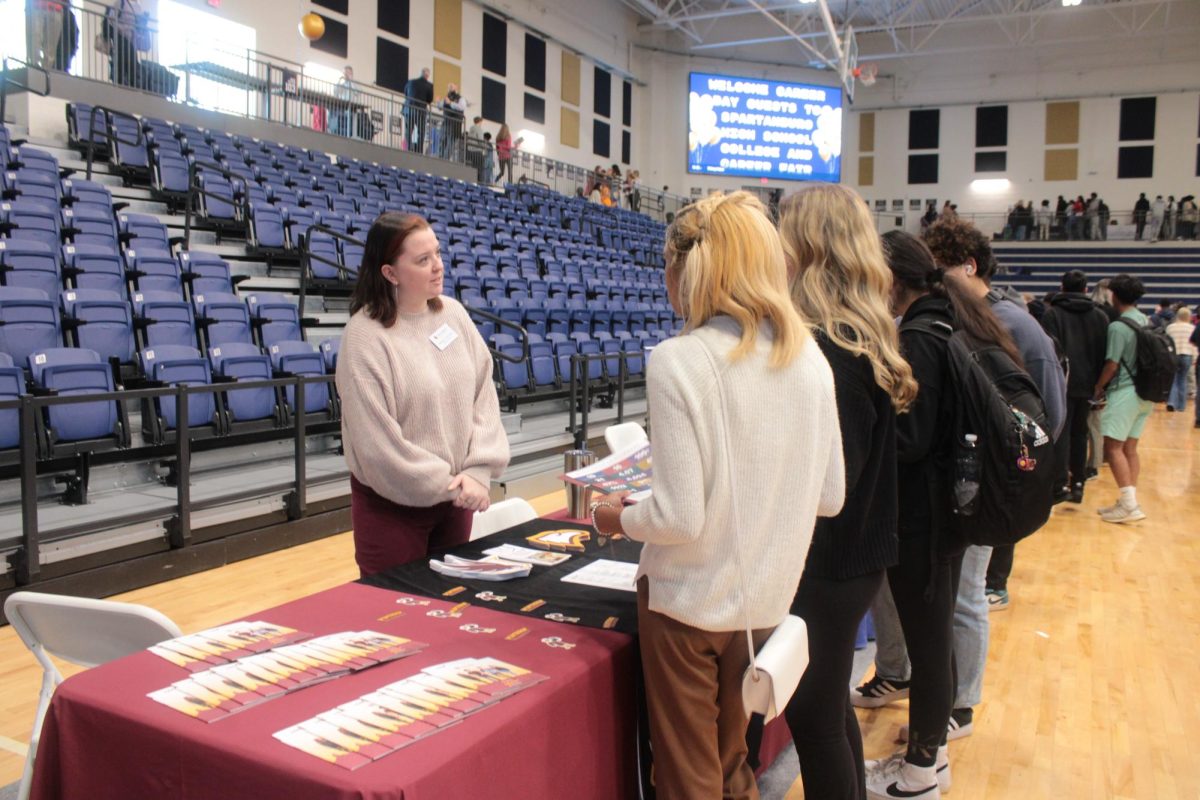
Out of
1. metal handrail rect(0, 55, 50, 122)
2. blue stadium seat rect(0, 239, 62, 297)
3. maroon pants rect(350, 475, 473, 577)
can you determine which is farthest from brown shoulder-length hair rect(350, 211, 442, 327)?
metal handrail rect(0, 55, 50, 122)

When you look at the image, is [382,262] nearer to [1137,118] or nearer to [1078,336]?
[1078,336]

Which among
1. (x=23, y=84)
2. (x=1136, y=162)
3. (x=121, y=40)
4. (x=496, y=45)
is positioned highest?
(x=496, y=45)

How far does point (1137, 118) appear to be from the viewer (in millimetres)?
22359

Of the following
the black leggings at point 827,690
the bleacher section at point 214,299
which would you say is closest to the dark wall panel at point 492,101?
the bleacher section at point 214,299

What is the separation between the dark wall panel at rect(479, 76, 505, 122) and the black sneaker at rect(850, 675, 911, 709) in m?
16.8

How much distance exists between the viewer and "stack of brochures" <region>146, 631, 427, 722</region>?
1274mm

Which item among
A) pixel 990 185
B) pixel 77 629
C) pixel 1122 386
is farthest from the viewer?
pixel 990 185

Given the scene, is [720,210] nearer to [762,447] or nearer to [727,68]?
[762,447]

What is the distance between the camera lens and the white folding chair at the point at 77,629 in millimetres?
1556

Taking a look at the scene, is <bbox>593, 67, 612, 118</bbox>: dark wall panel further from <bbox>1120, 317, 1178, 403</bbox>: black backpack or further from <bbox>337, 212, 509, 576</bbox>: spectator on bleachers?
<bbox>337, 212, 509, 576</bbox>: spectator on bleachers

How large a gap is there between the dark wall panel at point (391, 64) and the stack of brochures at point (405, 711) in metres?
16.0

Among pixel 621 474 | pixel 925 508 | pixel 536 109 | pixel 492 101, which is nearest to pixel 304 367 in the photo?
pixel 621 474

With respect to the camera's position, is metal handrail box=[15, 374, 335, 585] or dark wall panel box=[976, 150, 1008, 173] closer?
metal handrail box=[15, 374, 335, 585]

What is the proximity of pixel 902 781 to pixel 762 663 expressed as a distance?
118 centimetres
